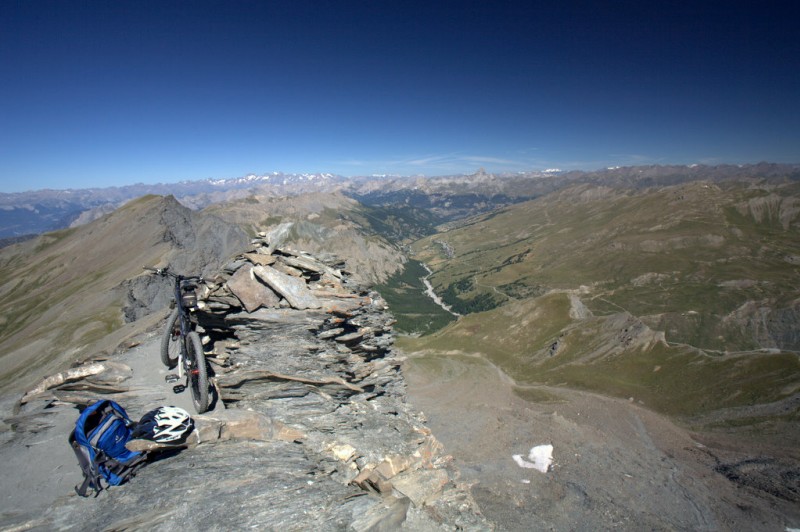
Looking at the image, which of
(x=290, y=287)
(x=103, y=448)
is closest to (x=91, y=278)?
(x=290, y=287)

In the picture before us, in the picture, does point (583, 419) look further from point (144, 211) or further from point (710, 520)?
point (144, 211)

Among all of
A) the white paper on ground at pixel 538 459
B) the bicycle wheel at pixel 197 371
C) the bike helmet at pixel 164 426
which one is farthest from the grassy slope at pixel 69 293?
the white paper on ground at pixel 538 459

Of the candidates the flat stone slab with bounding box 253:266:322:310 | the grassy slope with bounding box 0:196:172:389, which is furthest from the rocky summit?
the grassy slope with bounding box 0:196:172:389

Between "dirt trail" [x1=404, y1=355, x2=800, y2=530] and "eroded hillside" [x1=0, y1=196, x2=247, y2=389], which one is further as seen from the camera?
"eroded hillside" [x1=0, y1=196, x2=247, y2=389]

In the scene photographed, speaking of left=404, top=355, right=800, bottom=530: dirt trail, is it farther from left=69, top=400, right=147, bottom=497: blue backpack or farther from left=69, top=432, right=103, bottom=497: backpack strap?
left=69, top=432, right=103, bottom=497: backpack strap

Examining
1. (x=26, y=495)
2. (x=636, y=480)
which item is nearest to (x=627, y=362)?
(x=636, y=480)

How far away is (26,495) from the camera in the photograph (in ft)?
41.5

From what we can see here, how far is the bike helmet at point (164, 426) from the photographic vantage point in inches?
512

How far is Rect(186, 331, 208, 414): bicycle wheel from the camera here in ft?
54.4

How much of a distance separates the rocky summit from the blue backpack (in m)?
0.44

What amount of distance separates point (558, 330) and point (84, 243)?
21703 centimetres

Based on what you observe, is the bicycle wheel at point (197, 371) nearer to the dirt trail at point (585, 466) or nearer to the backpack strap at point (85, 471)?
the backpack strap at point (85, 471)

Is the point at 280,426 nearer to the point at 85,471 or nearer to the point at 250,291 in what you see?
the point at 250,291

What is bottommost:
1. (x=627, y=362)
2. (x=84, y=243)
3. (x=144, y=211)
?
(x=627, y=362)
